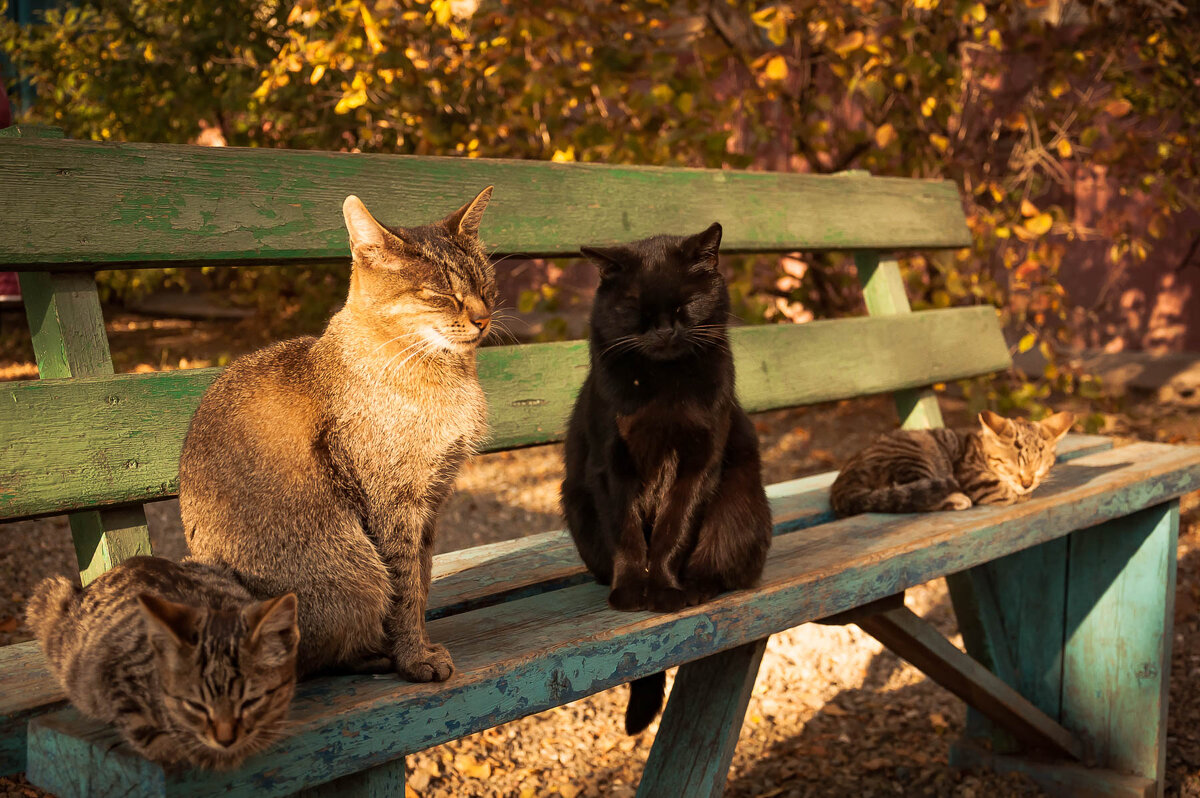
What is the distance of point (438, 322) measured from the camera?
1716mm

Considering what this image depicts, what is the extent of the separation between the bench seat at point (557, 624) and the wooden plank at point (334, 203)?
78 centimetres

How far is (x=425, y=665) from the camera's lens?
1.51 meters

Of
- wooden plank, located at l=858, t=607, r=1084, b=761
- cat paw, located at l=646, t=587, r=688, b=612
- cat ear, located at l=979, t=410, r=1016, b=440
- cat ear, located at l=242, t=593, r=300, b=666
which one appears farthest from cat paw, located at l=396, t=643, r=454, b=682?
cat ear, located at l=979, t=410, r=1016, b=440

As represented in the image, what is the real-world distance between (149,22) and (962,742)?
6083 mm

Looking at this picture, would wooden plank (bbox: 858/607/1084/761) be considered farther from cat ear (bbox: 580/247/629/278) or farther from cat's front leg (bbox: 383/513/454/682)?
cat's front leg (bbox: 383/513/454/682)

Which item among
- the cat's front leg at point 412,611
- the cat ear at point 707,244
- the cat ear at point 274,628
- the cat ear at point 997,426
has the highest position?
the cat ear at point 707,244

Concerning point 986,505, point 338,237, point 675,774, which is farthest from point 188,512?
point 986,505

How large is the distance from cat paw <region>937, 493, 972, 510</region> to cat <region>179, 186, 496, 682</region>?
145 cm

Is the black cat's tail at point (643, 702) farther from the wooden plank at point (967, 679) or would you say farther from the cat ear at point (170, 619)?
the cat ear at point (170, 619)

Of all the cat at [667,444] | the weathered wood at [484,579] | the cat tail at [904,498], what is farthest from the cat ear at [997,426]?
the cat at [667,444]

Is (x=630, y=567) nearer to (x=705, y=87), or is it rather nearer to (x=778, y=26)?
(x=778, y=26)

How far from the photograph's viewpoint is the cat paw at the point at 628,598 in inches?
73.9

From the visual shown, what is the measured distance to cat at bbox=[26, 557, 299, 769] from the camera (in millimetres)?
1211

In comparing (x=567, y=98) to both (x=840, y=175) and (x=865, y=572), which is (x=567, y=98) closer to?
(x=840, y=175)
